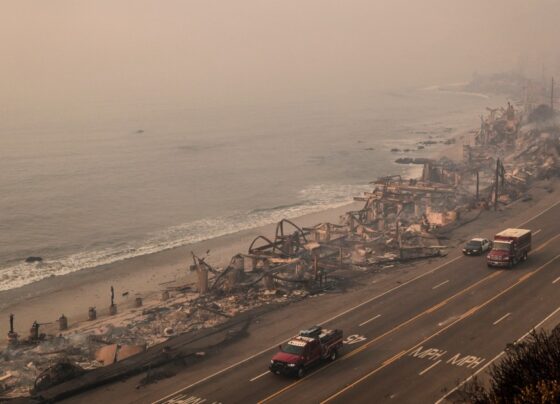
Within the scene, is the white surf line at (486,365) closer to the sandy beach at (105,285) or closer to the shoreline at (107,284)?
the sandy beach at (105,285)

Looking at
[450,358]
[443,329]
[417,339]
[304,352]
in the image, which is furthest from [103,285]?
[450,358]

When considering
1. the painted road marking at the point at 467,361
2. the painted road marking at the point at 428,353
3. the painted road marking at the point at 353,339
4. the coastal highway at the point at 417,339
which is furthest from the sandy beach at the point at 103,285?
the painted road marking at the point at 467,361

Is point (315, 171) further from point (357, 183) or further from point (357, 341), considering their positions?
point (357, 341)

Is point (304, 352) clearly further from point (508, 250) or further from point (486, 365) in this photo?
point (508, 250)

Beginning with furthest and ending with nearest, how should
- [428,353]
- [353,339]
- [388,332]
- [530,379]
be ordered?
[388,332]
[353,339]
[428,353]
[530,379]

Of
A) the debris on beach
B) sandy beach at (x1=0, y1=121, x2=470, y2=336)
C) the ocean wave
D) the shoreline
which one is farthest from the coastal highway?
the ocean wave

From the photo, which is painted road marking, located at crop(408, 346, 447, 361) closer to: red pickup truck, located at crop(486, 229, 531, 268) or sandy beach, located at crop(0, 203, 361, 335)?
red pickup truck, located at crop(486, 229, 531, 268)
